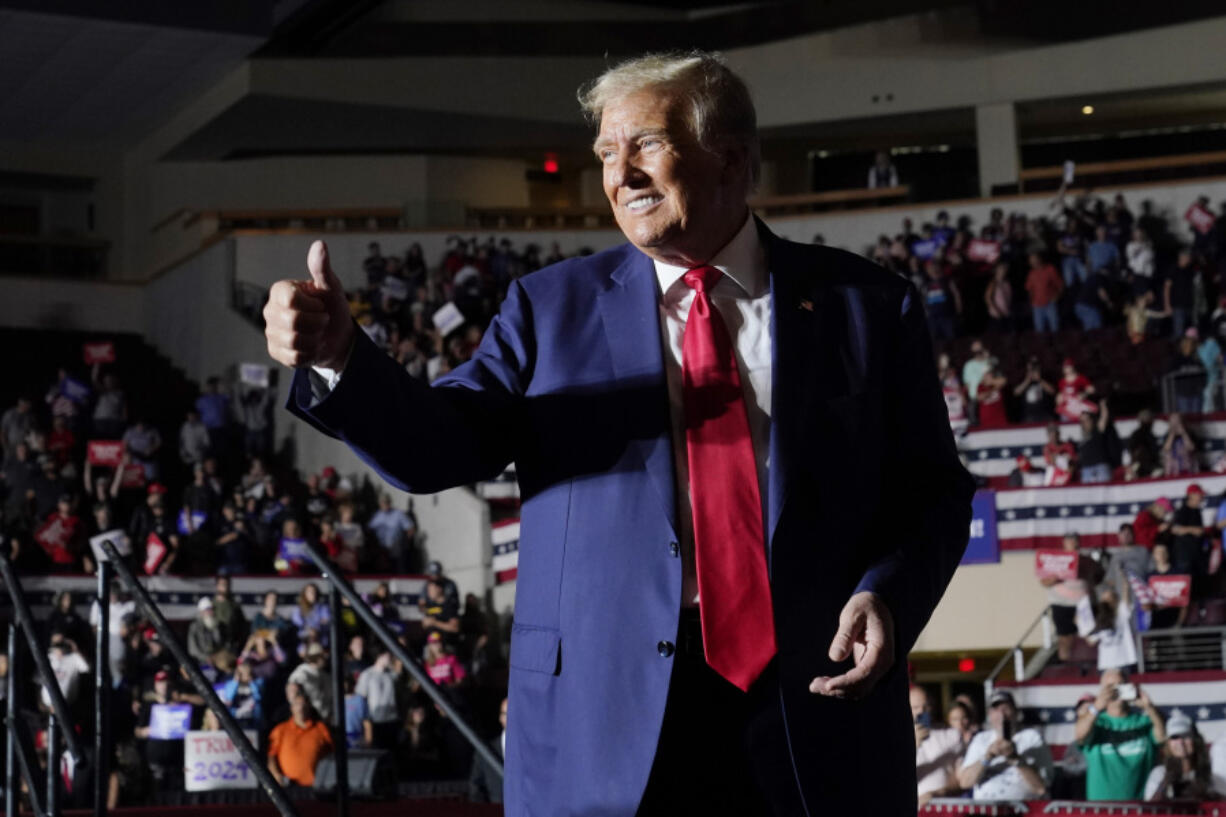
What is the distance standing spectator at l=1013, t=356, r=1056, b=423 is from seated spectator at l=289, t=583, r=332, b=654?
6.78 meters

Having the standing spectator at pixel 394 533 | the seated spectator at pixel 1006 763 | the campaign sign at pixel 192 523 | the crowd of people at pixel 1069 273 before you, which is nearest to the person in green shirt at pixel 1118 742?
the seated spectator at pixel 1006 763

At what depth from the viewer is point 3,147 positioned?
83.8 ft

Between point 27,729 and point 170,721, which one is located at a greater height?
point 27,729

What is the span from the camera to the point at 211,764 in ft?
33.1

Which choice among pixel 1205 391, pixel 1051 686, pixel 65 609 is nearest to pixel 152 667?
pixel 65 609

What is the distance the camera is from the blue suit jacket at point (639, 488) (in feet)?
6.70

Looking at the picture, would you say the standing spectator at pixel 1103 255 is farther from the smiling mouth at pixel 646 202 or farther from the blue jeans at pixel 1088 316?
the smiling mouth at pixel 646 202

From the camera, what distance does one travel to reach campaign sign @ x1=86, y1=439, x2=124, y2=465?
52.2 feet

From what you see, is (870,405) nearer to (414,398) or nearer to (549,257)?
(414,398)

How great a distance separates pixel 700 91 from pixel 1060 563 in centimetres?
1111

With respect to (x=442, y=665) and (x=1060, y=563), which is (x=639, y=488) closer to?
(x=442, y=665)

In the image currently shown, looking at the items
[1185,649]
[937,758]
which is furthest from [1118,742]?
[1185,649]

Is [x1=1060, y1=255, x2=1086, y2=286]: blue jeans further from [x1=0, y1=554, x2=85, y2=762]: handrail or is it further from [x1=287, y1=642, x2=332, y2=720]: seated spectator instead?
[x1=0, y1=554, x2=85, y2=762]: handrail

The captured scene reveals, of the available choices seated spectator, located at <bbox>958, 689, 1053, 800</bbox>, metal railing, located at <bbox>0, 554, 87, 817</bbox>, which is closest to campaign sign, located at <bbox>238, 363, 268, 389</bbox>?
seated spectator, located at <bbox>958, 689, 1053, 800</bbox>
